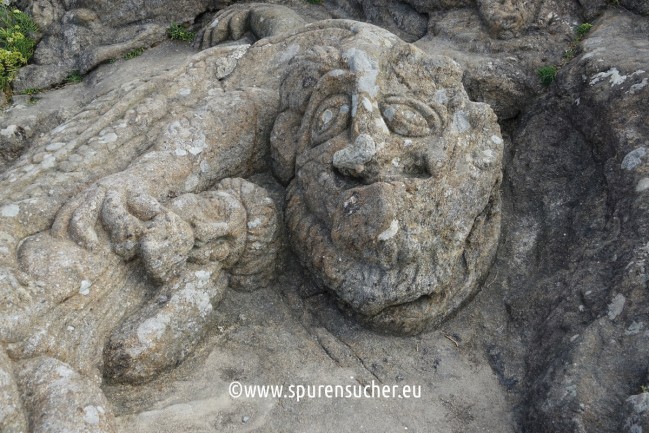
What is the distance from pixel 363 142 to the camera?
408 cm

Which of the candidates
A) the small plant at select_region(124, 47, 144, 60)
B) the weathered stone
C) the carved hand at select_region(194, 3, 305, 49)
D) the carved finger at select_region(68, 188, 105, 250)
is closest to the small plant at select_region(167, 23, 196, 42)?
the carved hand at select_region(194, 3, 305, 49)

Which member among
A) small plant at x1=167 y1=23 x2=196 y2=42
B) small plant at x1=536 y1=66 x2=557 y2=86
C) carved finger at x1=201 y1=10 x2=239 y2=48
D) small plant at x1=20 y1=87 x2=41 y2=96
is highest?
small plant at x1=536 y1=66 x2=557 y2=86

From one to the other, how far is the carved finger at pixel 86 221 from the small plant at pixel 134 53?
309 cm

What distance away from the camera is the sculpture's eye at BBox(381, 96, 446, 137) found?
167 inches

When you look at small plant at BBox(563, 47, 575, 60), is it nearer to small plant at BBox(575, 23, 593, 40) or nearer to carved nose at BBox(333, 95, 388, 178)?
small plant at BBox(575, 23, 593, 40)

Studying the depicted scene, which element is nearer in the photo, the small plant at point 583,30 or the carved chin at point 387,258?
the carved chin at point 387,258

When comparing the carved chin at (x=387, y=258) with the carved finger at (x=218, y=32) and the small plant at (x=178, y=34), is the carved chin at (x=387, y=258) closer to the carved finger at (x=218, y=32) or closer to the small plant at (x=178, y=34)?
the carved finger at (x=218, y=32)

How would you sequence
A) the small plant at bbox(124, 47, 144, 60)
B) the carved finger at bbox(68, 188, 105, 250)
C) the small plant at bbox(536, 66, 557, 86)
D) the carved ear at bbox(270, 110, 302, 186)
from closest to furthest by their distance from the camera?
the carved finger at bbox(68, 188, 105, 250)
the carved ear at bbox(270, 110, 302, 186)
the small plant at bbox(536, 66, 557, 86)
the small plant at bbox(124, 47, 144, 60)

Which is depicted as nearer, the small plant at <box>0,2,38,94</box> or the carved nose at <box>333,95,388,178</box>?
the carved nose at <box>333,95,388,178</box>

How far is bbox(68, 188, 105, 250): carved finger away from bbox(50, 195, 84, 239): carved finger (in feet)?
0.08

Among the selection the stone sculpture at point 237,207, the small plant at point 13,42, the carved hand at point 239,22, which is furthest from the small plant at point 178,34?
the stone sculpture at point 237,207

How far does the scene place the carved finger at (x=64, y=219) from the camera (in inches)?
A: 149

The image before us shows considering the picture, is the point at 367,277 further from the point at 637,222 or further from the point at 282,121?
the point at 637,222

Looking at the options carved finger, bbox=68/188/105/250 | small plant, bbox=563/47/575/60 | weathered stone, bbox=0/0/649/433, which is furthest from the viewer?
small plant, bbox=563/47/575/60
